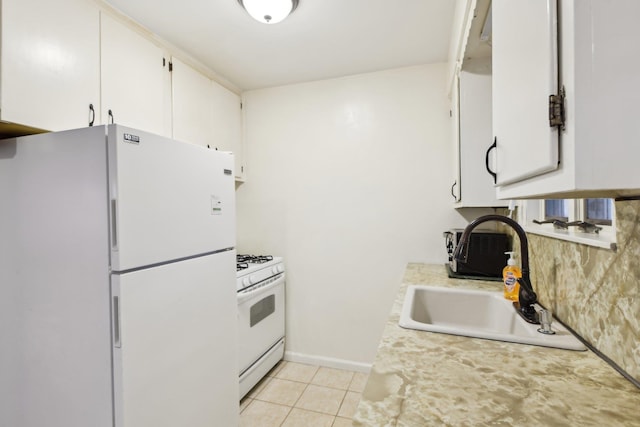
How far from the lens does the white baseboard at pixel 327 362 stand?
2.54 meters

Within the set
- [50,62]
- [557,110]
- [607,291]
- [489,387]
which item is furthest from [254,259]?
[557,110]

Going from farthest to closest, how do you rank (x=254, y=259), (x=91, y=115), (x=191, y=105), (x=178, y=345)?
(x=254, y=259) → (x=191, y=105) → (x=91, y=115) → (x=178, y=345)

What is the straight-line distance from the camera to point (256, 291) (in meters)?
2.23

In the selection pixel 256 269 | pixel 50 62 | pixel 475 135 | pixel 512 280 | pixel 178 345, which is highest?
pixel 50 62

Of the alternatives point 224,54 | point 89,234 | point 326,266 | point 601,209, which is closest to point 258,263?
point 326,266

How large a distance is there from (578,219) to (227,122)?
2.37 metres

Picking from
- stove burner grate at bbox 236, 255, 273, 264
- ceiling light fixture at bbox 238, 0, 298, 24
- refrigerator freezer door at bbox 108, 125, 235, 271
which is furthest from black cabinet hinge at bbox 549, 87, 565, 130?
stove burner grate at bbox 236, 255, 273, 264

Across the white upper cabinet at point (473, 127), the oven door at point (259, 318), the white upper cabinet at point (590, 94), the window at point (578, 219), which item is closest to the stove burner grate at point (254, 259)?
the oven door at point (259, 318)

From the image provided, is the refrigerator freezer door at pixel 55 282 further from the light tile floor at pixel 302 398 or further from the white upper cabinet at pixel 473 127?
the white upper cabinet at pixel 473 127

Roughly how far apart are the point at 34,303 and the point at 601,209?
2177mm

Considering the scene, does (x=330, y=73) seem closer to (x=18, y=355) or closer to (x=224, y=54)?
(x=224, y=54)

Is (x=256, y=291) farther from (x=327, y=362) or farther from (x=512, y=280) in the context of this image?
(x=512, y=280)

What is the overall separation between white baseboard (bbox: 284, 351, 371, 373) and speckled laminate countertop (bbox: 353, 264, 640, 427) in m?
1.77

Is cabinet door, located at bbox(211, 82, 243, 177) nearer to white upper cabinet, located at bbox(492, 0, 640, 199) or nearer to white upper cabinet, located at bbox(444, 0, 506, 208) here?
white upper cabinet, located at bbox(444, 0, 506, 208)
